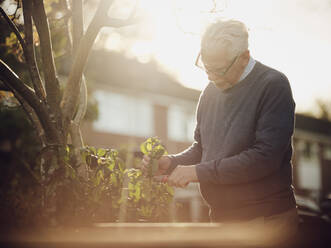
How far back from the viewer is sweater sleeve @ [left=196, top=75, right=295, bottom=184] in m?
1.97

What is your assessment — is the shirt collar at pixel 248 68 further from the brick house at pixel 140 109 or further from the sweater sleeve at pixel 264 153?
the brick house at pixel 140 109

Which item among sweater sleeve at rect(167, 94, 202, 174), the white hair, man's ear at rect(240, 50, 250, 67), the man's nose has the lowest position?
sweater sleeve at rect(167, 94, 202, 174)

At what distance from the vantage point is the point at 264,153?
1.97 metres

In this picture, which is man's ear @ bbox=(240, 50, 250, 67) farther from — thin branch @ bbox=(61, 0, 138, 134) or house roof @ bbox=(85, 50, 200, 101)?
house roof @ bbox=(85, 50, 200, 101)

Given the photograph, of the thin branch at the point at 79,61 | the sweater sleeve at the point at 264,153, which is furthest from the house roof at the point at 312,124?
the sweater sleeve at the point at 264,153

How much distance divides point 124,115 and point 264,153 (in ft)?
57.3

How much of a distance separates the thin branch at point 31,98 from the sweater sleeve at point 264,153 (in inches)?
30.1

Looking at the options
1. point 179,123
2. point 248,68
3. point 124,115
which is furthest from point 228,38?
point 179,123

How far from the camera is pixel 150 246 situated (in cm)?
109

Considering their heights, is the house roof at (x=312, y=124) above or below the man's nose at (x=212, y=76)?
above

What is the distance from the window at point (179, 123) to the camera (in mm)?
21438

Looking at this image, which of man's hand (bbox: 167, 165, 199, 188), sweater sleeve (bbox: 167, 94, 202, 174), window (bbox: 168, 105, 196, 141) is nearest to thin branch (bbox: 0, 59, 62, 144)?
man's hand (bbox: 167, 165, 199, 188)

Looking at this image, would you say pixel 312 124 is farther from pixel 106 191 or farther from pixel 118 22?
pixel 106 191

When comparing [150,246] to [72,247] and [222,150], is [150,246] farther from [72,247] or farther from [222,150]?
[222,150]
